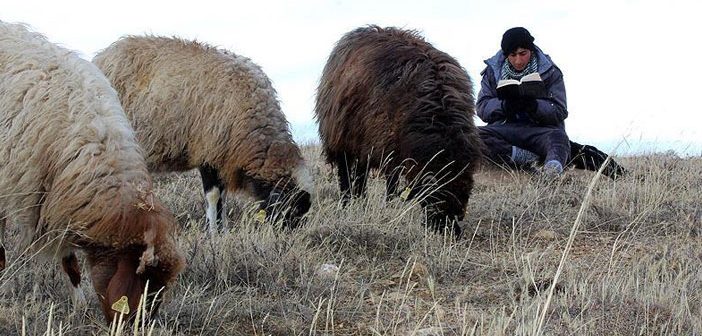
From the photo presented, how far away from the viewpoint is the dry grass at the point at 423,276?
436 cm

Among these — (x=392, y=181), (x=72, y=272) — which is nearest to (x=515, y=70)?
(x=392, y=181)

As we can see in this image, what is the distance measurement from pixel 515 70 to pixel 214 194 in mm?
3964

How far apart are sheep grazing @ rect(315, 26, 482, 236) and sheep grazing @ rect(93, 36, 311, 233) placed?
2.16 feet

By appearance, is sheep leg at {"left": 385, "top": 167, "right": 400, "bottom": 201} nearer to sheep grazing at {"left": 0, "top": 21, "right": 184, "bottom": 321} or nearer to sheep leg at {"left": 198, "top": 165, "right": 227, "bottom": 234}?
sheep leg at {"left": 198, "top": 165, "right": 227, "bottom": 234}

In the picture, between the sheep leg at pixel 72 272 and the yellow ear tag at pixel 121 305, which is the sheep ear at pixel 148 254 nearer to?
the yellow ear tag at pixel 121 305

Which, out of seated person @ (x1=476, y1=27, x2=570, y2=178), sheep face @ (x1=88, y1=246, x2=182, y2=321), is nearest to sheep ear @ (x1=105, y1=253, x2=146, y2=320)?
sheep face @ (x1=88, y1=246, x2=182, y2=321)

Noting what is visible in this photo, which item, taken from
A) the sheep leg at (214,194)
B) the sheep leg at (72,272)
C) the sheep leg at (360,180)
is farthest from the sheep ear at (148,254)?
the sheep leg at (360,180)

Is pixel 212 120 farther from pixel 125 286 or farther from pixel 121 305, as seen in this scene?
pixel 121 305

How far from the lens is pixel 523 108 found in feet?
31.6

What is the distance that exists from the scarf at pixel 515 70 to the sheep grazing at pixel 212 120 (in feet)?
10.4

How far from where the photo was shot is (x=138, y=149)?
468cm

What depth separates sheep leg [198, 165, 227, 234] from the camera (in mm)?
7316

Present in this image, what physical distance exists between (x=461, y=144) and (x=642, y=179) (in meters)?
3.42

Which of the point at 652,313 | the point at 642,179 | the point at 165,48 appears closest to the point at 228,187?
the point at 165,48
